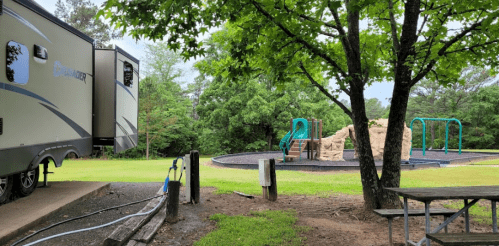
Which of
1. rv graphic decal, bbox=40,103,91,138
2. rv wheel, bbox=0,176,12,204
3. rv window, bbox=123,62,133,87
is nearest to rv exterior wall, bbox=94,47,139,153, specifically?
rv window, bbox=123,62,133,87

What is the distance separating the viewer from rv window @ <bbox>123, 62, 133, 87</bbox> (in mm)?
8462

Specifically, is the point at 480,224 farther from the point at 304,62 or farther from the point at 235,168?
the point at 235,168

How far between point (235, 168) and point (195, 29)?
397 inches

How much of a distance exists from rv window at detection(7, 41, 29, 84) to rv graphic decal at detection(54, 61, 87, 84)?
81 centimetres

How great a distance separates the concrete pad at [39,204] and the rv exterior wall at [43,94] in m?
0.65

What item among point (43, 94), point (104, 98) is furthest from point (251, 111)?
point (43, 94)

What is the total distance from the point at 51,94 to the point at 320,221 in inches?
195

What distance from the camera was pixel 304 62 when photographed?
636cm

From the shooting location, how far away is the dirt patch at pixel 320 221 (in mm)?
4684

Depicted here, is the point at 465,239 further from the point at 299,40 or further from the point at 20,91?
the point at 20,91

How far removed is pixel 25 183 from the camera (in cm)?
684

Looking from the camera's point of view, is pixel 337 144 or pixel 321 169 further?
pixel 337 144

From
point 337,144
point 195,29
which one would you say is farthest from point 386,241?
point 337,144

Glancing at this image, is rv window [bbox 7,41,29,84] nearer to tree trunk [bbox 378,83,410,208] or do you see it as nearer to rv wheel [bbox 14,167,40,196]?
rv wheel [bbox 14,167,40,196]
